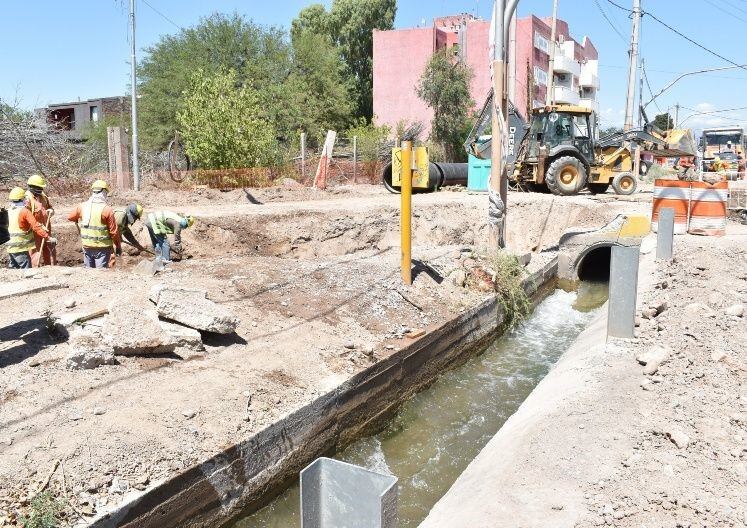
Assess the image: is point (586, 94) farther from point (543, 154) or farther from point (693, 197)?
point (693, 197)

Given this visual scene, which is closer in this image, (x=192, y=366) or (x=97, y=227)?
(x=192, y=366)

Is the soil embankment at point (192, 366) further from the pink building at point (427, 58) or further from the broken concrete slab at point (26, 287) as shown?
the pink building at point (427, 58)

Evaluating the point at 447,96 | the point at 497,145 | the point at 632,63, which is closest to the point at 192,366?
the point at 497,145

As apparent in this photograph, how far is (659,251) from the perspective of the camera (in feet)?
31.4

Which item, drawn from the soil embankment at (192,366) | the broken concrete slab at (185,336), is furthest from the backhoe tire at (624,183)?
the broken concrete slab at (185,336)

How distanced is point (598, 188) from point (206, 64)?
2362 centimetres

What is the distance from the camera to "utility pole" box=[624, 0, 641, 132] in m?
22.8

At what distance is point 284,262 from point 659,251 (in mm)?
5649

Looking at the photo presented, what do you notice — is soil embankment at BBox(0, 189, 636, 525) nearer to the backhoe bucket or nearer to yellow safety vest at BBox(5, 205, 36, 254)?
yellow safety vest at BBox(5, 205, 36, 254)

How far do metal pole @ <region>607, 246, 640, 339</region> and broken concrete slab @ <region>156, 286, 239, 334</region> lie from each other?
3675mm

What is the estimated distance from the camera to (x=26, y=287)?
22.3 feet

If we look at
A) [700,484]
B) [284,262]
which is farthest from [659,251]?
[700,484]

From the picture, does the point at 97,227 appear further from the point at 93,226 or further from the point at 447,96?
the point at 447,96

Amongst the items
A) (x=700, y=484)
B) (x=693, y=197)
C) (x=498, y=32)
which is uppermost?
(x=498, y=32)
